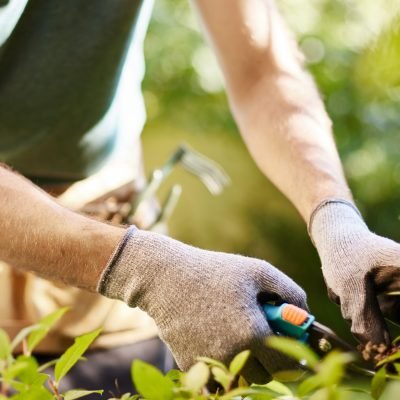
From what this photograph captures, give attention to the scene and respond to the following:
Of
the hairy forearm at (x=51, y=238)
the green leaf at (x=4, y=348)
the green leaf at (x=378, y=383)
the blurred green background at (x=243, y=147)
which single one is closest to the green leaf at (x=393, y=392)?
the green leaf at (x=378, y=383)

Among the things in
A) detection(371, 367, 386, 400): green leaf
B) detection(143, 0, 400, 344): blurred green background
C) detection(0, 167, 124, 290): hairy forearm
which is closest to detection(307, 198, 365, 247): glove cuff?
detection(0, 167, 124, 290): hairy forearm

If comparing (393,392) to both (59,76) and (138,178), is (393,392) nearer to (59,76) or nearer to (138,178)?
(59,76)

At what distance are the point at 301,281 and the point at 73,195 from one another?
3057mm

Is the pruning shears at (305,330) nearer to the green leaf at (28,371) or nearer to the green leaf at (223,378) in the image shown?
the green leaf at (223,378)

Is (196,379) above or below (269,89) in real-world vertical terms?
below

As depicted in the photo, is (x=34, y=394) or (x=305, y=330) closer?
(x=34, y=394)

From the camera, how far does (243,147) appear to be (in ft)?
14.8

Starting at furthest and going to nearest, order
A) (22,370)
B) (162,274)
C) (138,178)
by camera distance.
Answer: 1. (138,178)
2. (162,274)
3. (22,370)

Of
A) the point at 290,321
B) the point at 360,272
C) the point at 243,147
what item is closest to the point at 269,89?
the point at 360,272

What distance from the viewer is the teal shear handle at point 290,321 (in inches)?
36.5

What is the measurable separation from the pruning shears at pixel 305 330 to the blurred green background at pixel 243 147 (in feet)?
9.95

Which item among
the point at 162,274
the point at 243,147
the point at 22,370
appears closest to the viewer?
the point at 22,370

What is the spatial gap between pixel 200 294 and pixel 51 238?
213 millimetres

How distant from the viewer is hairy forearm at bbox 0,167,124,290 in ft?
3.39
